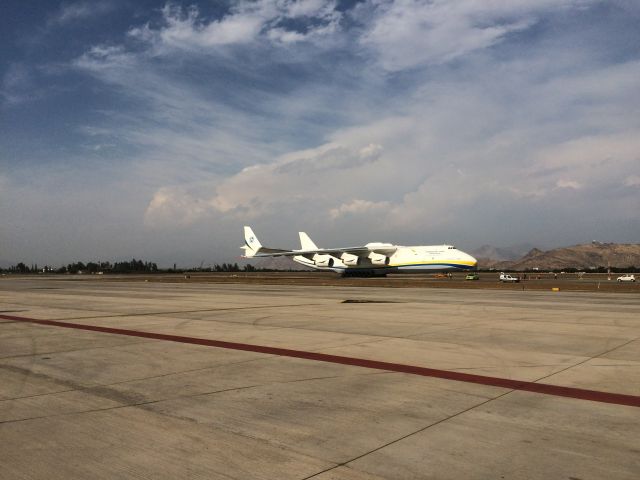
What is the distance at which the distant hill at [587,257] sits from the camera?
7072 inches

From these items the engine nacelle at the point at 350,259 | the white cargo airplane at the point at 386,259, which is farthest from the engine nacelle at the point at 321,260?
the engine nacelle at the point at 350,259

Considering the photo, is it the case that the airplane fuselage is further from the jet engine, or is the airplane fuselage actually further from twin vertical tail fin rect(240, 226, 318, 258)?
twin vertical tail fin rect(240, 226, 318, 258)

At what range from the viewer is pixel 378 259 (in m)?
60.0

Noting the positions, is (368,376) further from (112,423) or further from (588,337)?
(588,337)

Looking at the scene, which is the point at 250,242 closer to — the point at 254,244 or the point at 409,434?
the point at 254,244

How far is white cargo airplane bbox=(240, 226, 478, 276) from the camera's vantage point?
56.0 metres

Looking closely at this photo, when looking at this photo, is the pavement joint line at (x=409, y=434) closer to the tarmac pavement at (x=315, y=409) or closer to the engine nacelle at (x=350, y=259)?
the tarmac pavement at (x=315, y=409)

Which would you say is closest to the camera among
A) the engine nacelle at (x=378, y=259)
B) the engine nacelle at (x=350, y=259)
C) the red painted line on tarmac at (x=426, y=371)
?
the red painted line on tarmac at (x=426, y=371)

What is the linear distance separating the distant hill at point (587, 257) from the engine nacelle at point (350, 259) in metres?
139

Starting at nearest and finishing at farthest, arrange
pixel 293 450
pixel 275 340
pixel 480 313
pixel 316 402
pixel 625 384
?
1. pixel 293 450
2. pixel 316 402
3. pixel 625 384
4. pixel 275 340
5. pixel 480 313

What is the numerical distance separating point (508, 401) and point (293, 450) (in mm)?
3112

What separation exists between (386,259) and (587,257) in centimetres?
15975

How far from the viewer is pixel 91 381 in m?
7.52

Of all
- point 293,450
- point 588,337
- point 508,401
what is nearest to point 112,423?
point 293,450
